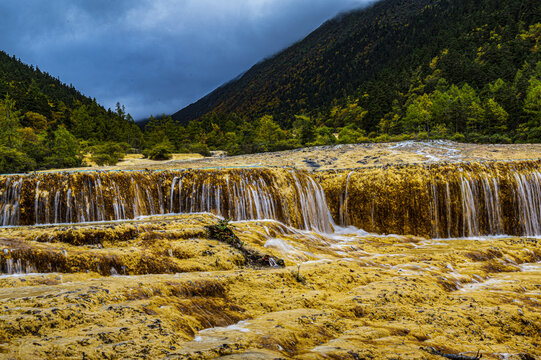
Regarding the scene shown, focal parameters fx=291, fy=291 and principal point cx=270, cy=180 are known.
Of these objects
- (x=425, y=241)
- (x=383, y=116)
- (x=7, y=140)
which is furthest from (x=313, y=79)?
(x=425, y=241)

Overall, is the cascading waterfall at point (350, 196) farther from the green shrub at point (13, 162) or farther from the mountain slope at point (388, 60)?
the mountain slope at point (388, 60)

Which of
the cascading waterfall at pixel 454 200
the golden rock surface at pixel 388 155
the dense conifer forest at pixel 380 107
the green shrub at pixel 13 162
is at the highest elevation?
the dense conifer forest at pixel 380 107

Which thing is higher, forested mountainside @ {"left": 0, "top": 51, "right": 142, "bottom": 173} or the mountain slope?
the mountain slope

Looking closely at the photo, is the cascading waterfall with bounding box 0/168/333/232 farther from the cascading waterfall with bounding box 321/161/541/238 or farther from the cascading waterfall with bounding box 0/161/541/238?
the cascading waterfall with bounding box 321/161/541/238

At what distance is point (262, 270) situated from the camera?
6.10 metres

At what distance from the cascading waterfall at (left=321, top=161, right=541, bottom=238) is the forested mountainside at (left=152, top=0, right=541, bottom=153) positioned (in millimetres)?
21448

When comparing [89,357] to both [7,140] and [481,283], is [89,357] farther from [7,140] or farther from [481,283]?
[7,140]

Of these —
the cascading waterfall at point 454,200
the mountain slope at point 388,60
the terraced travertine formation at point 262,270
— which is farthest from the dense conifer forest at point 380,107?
the cascading waterfall at point 454,200

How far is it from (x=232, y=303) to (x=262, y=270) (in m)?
1.71

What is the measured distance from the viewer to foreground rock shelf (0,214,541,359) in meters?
2.92

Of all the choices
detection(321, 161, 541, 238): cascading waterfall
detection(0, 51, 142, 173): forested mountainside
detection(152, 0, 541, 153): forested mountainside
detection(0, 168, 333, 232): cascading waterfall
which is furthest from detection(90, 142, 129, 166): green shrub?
detection(321, 161, 541, 238): cascading waterfall

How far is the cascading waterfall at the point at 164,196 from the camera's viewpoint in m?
11.2

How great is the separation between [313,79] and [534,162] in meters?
125

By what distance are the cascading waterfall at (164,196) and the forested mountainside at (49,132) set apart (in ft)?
55.3
